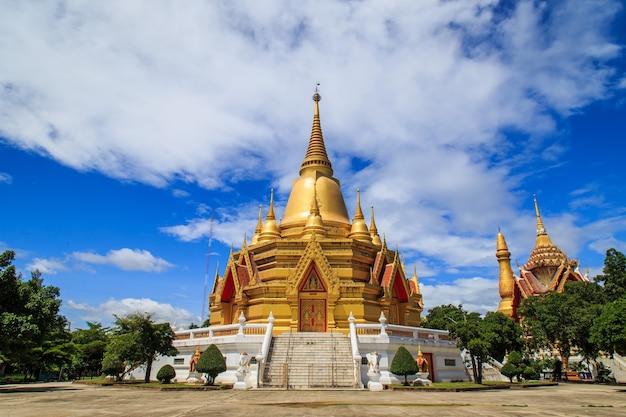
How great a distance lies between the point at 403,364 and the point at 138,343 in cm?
1138

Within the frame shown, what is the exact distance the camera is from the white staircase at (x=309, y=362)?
1697 cm

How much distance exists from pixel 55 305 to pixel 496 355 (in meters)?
20.9

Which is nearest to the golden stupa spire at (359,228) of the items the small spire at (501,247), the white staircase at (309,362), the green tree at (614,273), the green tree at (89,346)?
the white staircase at (309,362)

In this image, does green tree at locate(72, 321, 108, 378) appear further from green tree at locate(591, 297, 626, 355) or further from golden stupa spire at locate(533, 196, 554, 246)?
golden stupa spire at locate(533, 196, 554, 246)

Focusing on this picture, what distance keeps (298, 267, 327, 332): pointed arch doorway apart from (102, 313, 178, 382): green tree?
22.1 ft

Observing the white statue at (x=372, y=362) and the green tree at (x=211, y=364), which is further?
the green tree at (x=211, y=364)

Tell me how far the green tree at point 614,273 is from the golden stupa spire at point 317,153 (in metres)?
18.9

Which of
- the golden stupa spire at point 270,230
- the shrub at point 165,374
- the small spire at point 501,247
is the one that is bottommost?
the shrub at point 165,374

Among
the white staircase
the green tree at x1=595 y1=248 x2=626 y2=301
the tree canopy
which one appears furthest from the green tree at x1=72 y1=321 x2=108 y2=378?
the green tree at x1=595 y1=248 x2=626 y2=301

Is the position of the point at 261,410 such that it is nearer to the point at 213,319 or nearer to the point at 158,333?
the point at 158,333

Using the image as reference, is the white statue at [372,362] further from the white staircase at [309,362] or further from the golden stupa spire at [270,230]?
the golden stupa spire at [270,230]

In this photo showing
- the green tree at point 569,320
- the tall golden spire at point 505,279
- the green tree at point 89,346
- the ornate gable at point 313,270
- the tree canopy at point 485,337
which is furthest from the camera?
the tall golden spire at point 505,279

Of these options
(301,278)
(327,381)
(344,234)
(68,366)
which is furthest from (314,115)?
(68,366)

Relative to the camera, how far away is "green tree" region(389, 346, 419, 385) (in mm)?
17312
